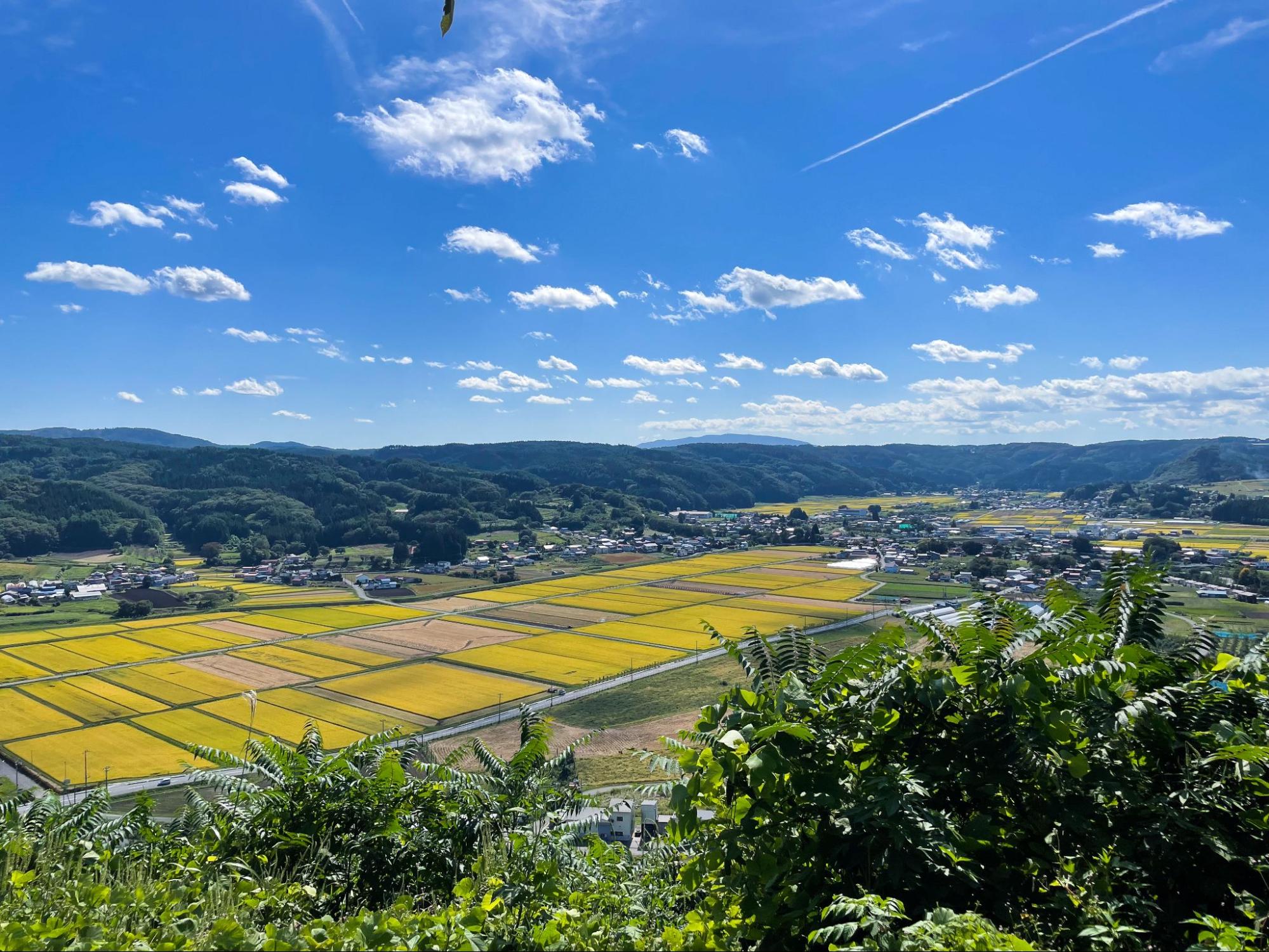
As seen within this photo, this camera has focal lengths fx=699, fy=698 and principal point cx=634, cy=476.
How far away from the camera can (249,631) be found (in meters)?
68.7

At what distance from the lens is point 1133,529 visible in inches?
4776

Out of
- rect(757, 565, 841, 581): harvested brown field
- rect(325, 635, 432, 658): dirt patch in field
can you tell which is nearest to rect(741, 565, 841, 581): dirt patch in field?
rect(757, 565, 841, 581): harvested brown field

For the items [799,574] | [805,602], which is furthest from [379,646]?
[799,574]

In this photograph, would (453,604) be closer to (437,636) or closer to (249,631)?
(437,636)

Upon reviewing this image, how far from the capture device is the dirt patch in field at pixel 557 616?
71.7 meters

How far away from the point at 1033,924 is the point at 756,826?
4.18 feet

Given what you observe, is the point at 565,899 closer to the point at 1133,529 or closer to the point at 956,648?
the point at 956,648

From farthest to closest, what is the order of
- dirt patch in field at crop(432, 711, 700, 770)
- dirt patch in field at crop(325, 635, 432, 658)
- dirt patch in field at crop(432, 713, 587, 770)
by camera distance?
dirt patch in field at crop(325, 635, 432, 658), dirt patch in field at crop(432, 711, 700, 770), dirt patch in field at crop(432, 713, 587, 770)

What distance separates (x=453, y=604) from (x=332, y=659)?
2777 centimetres

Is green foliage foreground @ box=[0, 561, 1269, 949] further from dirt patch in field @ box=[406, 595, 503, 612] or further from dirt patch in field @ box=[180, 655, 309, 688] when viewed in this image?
dirt patch in field @ box=[406, 595, 503, 612]

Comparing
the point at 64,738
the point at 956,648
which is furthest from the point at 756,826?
the point at 64,738

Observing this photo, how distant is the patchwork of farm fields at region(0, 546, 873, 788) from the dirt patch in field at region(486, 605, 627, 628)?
1.06 feet

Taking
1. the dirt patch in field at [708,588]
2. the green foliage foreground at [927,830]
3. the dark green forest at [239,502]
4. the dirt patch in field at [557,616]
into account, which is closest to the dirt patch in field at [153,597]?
the dirt patch in field at [557,616]

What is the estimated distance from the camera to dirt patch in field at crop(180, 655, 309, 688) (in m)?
50.3
